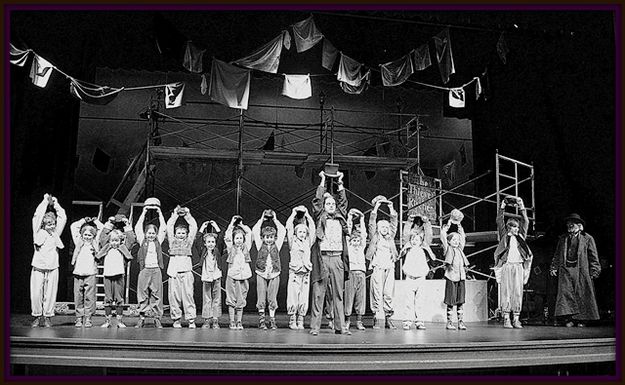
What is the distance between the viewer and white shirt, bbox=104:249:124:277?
7336mm

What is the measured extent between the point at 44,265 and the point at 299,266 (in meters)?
2.85

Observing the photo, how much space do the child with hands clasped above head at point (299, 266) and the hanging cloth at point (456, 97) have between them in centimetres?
410

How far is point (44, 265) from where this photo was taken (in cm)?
724

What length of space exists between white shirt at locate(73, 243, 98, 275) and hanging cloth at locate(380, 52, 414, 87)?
Answer: 497 centimetres

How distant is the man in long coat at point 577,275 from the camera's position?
25.6ft

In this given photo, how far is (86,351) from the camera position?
565 cm

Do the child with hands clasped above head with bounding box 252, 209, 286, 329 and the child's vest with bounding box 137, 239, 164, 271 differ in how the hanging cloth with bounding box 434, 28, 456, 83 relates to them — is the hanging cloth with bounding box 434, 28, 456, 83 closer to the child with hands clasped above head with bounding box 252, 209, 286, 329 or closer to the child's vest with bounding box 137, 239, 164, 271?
the child with hands clasped above head with bounding box 252, 209, 286, 329

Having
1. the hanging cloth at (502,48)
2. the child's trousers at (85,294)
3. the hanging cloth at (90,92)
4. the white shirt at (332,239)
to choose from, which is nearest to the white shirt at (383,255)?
the white shirt at (332,239)

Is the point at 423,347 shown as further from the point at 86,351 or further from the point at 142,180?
the point at 142,180

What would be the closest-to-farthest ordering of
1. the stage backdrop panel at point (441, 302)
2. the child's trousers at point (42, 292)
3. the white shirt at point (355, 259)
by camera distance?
the child's trousers at point (42, 292)
the white shirt at point (355, 259)
the stage backdrop panel at point (441, 302)

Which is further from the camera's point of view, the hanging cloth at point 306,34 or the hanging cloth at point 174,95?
the hanging cloth at point 174,95

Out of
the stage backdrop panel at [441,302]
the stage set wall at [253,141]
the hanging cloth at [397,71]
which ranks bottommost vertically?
the stage backdrop panel at [441,302]

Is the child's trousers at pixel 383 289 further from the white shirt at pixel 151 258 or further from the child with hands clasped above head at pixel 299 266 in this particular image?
the white shirt at pixel 151 258

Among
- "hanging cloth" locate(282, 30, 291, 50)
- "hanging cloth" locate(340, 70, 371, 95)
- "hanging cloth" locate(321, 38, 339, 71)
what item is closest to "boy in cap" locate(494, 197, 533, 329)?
"hanging cloth" locate(340, 70, 371, 95)
